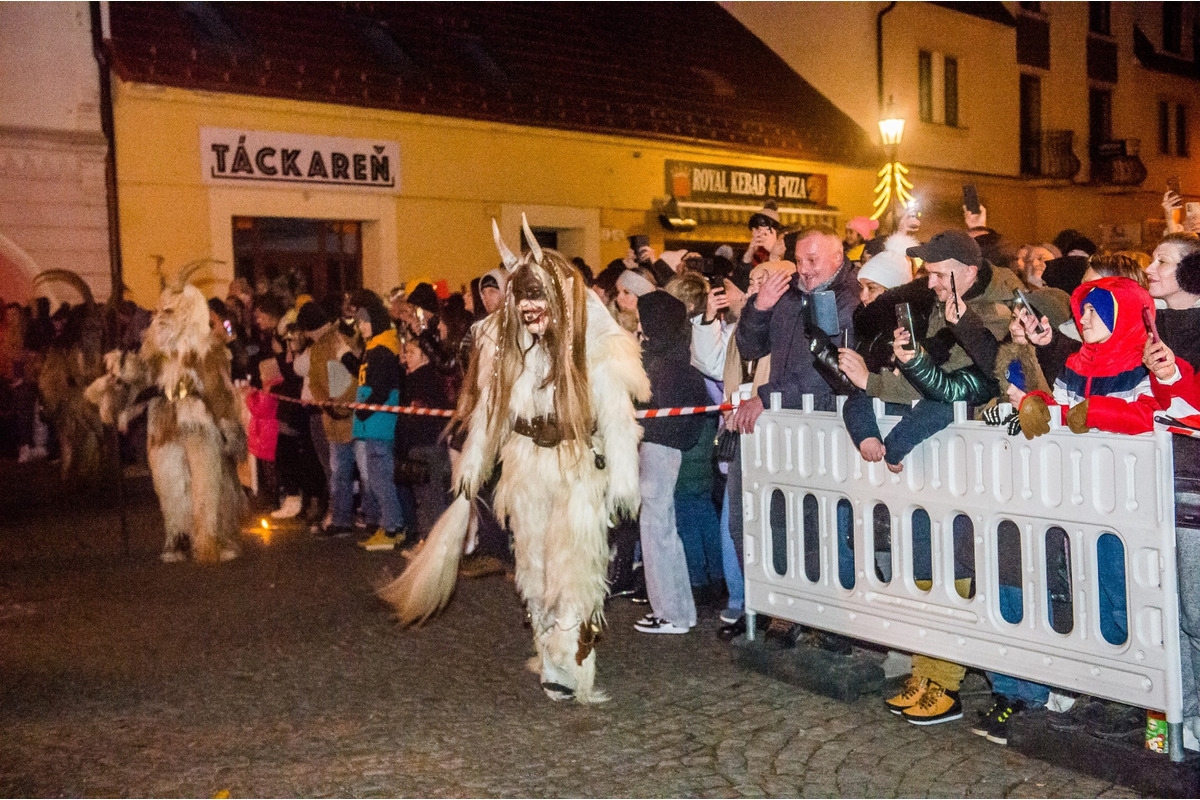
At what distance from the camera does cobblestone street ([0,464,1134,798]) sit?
4.65 meters

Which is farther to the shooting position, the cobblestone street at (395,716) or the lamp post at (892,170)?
the lamp post at (892,170)

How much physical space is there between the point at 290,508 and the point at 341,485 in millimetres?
1185

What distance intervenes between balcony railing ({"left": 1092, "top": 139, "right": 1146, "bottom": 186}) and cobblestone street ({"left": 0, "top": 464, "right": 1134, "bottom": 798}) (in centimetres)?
2779

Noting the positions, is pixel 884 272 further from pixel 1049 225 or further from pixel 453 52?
Result: pixel 1049 225

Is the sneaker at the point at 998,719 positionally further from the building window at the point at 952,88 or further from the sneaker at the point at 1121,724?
the building window at the point at 952,88

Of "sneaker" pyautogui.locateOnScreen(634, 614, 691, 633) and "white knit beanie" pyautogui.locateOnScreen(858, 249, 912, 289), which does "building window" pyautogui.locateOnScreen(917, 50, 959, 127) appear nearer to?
"sneaker" pyautogui.locateOnScreen(634, 614, 691, 633)

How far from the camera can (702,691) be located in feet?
18.9

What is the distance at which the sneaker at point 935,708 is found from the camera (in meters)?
5.20

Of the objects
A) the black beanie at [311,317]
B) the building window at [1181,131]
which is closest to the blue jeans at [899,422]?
the black beanie at [311,317]

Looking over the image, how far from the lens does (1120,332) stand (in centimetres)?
440

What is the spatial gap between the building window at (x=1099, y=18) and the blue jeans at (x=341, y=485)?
2872cm

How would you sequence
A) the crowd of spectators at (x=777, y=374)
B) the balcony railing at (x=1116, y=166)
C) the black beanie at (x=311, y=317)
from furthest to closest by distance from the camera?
1. the balcony railing at (x=1116, y=166)
2. the black beanie at (x=311, y=317)
3. the crowd of spectators at (x=777, y=374)

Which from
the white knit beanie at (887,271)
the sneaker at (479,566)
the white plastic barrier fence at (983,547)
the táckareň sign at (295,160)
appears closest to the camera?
the white plastic barrier fence at (983,547)

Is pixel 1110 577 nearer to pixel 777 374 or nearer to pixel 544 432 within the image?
pixel 777 374
